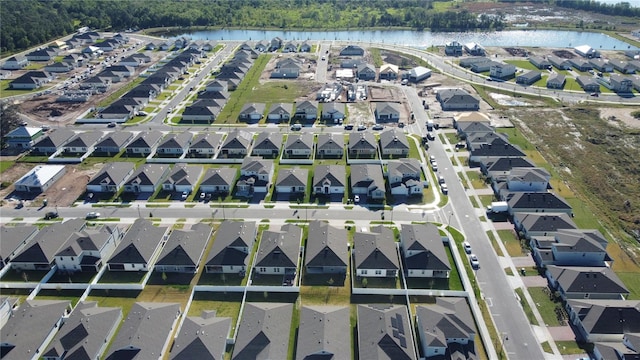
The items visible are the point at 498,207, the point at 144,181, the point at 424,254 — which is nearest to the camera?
the point at 424,254

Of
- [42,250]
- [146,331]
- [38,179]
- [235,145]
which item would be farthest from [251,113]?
[146,331]

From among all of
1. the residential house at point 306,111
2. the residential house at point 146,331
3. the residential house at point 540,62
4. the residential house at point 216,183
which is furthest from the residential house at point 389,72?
the residential house at point 146,331

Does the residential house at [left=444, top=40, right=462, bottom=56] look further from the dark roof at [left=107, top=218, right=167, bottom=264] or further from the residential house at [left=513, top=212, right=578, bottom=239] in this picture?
the dark roof at [left=107, top=218, right=167, bottom=264]

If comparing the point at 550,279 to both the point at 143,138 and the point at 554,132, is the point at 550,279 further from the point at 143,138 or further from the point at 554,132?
the point at 143,138

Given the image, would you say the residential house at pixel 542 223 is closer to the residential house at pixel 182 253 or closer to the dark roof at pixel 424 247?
the dark roof at pixel 424 247

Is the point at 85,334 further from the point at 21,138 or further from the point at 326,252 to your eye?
the point at 21,138

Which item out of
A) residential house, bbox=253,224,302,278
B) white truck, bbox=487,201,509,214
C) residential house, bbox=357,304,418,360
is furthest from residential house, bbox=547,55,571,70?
residential house, bbox=357,304,418,360
